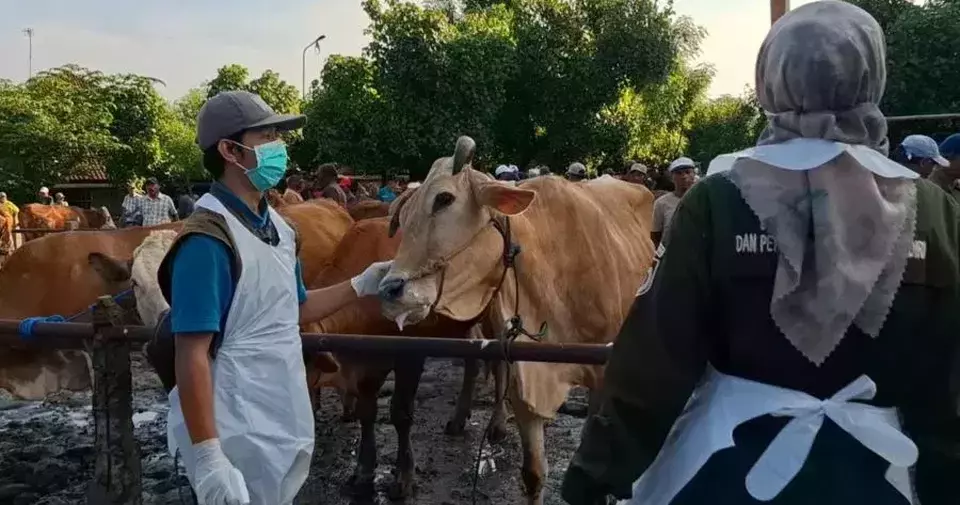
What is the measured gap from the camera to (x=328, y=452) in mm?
7480

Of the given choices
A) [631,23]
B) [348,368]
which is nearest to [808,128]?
[348,368]

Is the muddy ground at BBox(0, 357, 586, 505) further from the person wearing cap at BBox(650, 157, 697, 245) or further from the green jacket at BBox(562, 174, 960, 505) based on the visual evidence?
the green jacket at BBox(562, 174, 960, 505)

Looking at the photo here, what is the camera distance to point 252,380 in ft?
9.51

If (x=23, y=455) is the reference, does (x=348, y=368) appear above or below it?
above

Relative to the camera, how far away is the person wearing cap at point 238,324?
107 inches

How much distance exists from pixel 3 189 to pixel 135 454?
31.7m

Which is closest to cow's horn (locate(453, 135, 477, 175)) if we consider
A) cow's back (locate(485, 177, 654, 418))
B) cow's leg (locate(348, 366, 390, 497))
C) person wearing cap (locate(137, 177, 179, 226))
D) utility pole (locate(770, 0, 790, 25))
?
cow's back (locate(485, 177, 654, 418))

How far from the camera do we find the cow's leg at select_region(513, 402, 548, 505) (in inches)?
190

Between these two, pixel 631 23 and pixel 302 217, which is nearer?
pixel 302 217

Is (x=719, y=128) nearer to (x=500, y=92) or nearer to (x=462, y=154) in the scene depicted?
(x=500, y=92)

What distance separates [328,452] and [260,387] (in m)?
4.75

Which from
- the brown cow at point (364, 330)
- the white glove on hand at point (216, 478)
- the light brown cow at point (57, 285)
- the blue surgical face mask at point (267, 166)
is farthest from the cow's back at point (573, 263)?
the light brown cow at point (57, 285)

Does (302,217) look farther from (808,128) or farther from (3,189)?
(3,189)

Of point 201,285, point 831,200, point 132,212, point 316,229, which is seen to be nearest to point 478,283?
point 201,285
